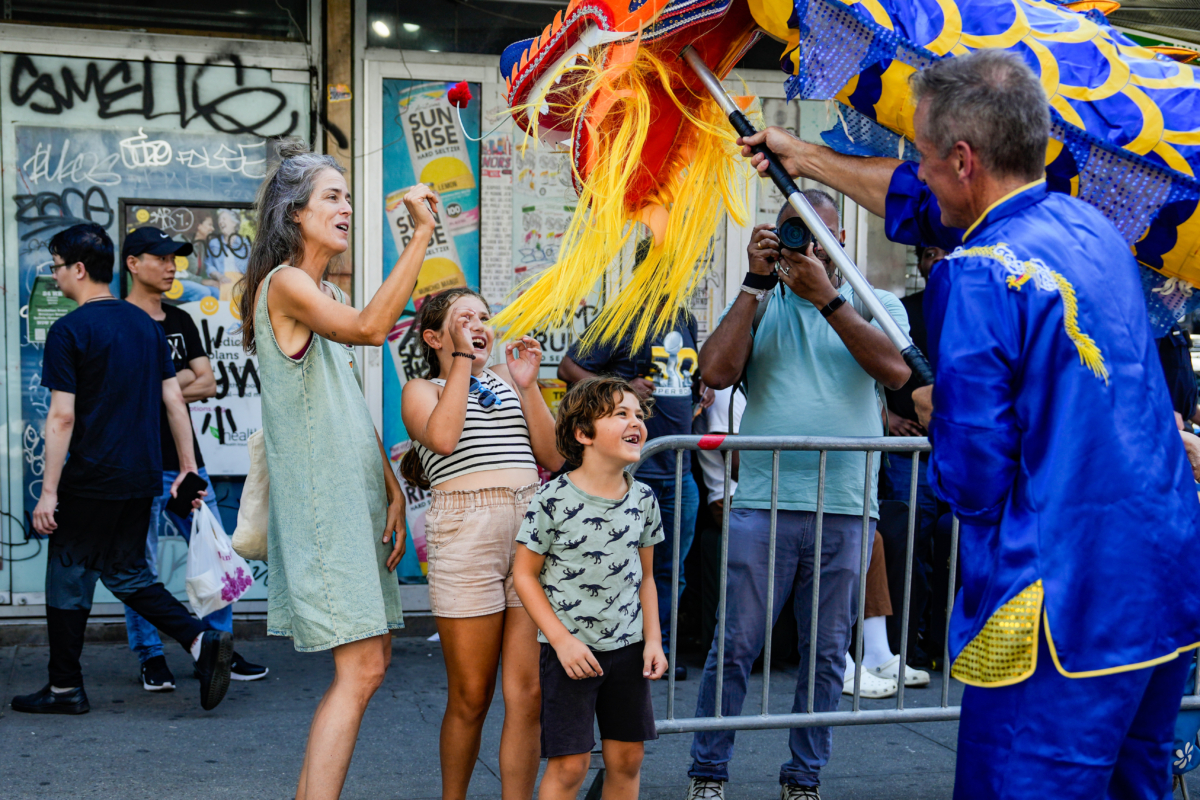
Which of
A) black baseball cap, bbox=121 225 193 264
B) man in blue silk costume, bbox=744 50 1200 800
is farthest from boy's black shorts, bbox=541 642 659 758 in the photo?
black baseball cap, bbox=121 225 193 264

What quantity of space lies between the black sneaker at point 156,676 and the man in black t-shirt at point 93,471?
1.20ft

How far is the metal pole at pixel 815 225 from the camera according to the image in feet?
8.80

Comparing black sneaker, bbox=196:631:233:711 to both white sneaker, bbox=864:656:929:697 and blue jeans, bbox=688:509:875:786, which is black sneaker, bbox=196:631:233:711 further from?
white sneaker, bbox=864:656:929:697

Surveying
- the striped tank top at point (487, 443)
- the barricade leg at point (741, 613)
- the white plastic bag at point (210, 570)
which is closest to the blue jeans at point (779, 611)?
the barricade leg at point (741, 613)

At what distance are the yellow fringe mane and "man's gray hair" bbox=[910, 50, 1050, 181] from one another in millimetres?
906

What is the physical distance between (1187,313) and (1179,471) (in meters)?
0.70

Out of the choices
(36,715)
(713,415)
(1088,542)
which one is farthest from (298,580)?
(713,415)

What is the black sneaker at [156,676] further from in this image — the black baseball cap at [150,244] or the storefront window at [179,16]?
the storefront window at [179,16]

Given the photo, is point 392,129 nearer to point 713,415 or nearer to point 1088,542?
point 713,415

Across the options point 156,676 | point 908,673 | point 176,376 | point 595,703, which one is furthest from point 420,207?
point 908,673

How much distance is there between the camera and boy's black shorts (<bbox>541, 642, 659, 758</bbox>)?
3.07 meters

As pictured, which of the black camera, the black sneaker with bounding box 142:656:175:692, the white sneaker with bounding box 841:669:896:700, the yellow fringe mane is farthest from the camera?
the black sneaker with bounding box 142:656:175:692

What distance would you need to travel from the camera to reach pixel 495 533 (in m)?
3.36

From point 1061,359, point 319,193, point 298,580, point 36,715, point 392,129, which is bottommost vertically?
point 36,715
